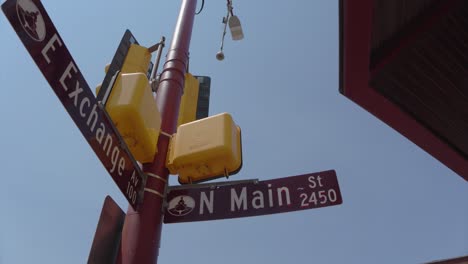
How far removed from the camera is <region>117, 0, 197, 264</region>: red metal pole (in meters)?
2.75

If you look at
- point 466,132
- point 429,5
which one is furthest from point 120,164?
point 466,132

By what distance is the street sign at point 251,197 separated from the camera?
302 cm

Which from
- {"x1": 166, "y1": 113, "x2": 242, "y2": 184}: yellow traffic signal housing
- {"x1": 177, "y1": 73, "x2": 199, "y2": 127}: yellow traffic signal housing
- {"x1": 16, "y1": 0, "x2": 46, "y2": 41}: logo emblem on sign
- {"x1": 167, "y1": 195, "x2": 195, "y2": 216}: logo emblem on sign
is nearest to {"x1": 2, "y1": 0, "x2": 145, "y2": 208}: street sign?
{"x1": 16, "y1": 0, "x2": 46, "y2": 41}: logo emblem on sign

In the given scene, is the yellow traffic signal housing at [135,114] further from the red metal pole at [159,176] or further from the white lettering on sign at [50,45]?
the white lettering on sign at [50,45]

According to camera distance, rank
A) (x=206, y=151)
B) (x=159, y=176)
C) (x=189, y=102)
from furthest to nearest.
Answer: (x=189, y=102), (x=159, y=176), (x=206, y=151)

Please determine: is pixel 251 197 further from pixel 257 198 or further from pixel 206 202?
pixel 206 202

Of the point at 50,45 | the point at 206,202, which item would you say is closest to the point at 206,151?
the point at 206,202

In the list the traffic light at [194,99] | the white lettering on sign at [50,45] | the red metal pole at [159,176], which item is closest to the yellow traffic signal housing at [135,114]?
the red metal pole at [159,176]

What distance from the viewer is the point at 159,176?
3.16 m

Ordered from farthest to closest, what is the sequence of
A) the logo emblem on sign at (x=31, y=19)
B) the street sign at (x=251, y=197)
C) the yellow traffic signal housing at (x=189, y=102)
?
1. the yellow traffic signal housing at (x=189, y=102)
2. the street sign at (x=251, y=197)
3. the logo emblem on sign at (x=31, y=19)

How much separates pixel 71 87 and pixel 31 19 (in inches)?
16.5

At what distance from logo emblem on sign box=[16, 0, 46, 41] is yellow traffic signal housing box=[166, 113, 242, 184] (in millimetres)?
1456

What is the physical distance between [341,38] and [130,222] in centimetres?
202

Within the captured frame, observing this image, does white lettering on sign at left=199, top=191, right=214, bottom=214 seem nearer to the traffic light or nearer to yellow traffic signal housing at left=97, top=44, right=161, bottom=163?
yellow traffic signal housing at left=97, top=44, right=161, bottom=163
